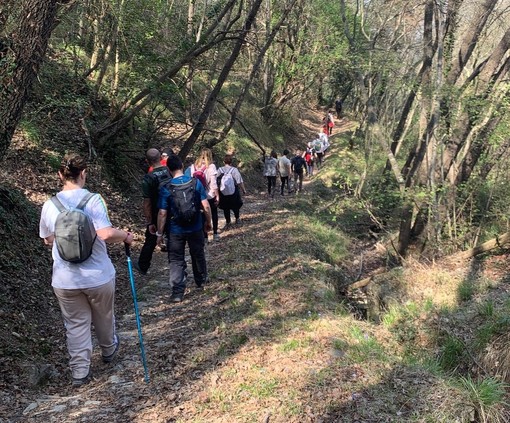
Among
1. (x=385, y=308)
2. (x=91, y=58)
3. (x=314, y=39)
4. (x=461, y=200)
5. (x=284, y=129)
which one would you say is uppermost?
(x=314, y=39)

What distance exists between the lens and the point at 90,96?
39.5 feet

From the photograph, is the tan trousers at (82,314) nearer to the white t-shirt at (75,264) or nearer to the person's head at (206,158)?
the white t-shirt at (75,264)

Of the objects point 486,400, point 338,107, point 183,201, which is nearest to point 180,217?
point 183,201

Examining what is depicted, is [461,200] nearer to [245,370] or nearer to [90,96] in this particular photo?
[245,370]

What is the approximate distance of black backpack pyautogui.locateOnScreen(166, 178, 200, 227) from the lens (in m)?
6.18

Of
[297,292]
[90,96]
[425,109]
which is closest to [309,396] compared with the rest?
[297,292]

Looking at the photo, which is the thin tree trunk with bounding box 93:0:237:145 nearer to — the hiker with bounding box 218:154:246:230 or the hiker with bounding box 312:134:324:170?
the hiker with bounding box 218:154:246:230

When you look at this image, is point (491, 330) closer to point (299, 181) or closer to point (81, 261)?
point (81, 261)

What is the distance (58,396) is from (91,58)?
433 inches

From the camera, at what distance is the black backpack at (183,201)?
6.18 meters

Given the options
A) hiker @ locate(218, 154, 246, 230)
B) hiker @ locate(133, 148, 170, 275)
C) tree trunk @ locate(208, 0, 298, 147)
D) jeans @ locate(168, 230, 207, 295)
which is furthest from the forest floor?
tree trunk @ locate(208, 0, 298, 147)

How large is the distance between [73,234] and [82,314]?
866 millimetres

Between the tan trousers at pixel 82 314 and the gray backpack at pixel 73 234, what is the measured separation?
366 mm

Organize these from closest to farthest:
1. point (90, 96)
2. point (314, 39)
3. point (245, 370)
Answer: point (245, 370)
point (90, 96)
point (314, 39)
